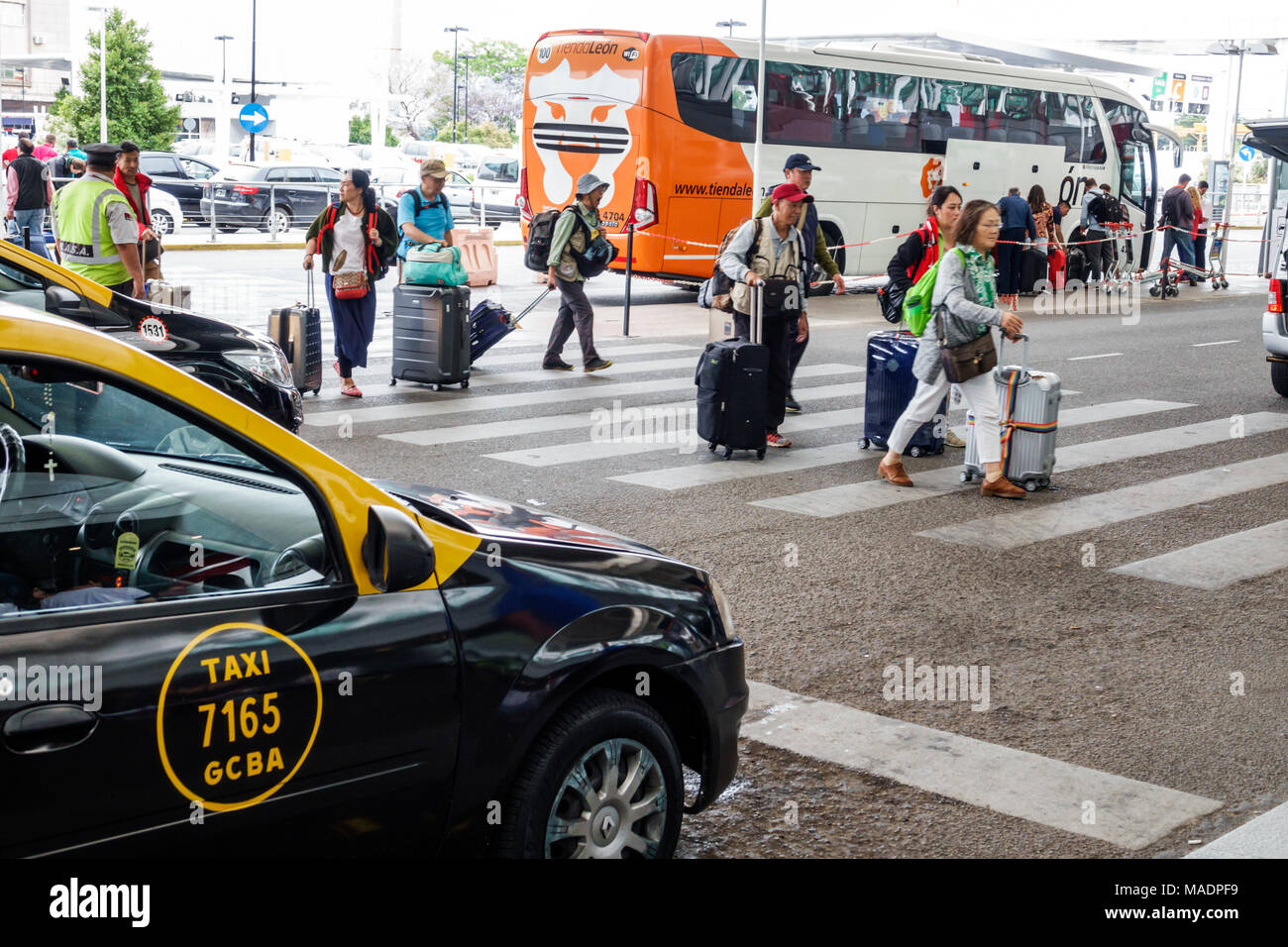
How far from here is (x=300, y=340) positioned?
39.7 ft

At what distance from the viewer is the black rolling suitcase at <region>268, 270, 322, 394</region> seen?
11930 millimetres

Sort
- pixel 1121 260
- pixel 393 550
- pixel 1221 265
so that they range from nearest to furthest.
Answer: pixel 393 550 → pixel 1121 260 → pixel 1221 265

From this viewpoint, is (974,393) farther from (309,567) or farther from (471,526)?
(309,567)

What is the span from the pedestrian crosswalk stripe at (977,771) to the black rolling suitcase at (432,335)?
25.5ft

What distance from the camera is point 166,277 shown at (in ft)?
73.5

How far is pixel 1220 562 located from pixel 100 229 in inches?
314

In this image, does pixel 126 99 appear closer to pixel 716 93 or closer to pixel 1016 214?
pixel 716 93

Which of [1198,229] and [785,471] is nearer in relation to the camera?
[785,471]

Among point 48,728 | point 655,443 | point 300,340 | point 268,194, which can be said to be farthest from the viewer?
point 268,194

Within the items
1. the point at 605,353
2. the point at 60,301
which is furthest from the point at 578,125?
the point at 60,301

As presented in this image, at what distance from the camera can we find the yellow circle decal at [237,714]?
2773mm

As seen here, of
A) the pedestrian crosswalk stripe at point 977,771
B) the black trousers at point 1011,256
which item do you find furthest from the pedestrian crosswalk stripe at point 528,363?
the black trousers at point 1011,256
